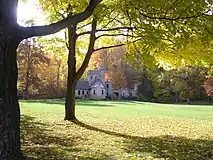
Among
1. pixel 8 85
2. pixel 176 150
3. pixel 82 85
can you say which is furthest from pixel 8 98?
pixel 82 85

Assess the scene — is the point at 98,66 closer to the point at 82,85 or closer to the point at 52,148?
the point at 82,85

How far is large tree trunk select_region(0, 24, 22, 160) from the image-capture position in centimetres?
628

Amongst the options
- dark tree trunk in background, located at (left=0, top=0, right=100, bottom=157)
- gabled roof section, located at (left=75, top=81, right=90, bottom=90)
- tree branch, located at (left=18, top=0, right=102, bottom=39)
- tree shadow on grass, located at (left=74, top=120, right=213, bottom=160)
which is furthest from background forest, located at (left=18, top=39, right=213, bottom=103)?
dark tree trunk in background, located at (left=0, top=0, right=100, bottom=157)

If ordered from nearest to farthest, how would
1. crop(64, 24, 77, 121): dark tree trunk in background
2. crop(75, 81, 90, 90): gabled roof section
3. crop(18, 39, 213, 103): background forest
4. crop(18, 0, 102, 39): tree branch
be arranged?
crop(18, 0, 102, 39): tree branch, crop(64, 24, 77, 121): dark tree trunk in background, crop(18, 39, 213, 103): background forest, crop(75, 81, 90, 90): gabled roof section

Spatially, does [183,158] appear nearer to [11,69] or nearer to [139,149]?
[139,149]

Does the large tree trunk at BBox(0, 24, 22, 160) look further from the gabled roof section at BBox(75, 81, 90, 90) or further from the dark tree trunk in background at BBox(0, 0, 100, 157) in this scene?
the gabled roof section at BBox(75, 81, 90, 90)

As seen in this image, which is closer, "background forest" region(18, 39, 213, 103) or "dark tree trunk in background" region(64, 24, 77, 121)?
"dark tree trunk in background" region(64, 24, 77, 121)

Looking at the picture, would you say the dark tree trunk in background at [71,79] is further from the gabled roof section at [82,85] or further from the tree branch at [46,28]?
the gabled roof section at [82,85]

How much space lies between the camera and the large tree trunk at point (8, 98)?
6277 millimetres

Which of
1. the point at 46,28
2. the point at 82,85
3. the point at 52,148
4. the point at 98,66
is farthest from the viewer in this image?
the point at 82,85

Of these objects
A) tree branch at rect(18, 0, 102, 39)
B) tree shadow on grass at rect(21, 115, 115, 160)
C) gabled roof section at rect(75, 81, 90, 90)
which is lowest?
tree shadow on grass at rect(21, 115, 115, 160)

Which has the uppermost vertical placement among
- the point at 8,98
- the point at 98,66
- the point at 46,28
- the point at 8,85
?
the point at 98,66

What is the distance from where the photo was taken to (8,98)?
6.46 meters

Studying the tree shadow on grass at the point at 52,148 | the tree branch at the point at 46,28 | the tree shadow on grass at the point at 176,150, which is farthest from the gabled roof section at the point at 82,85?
the tree branch at the point at 46,28
